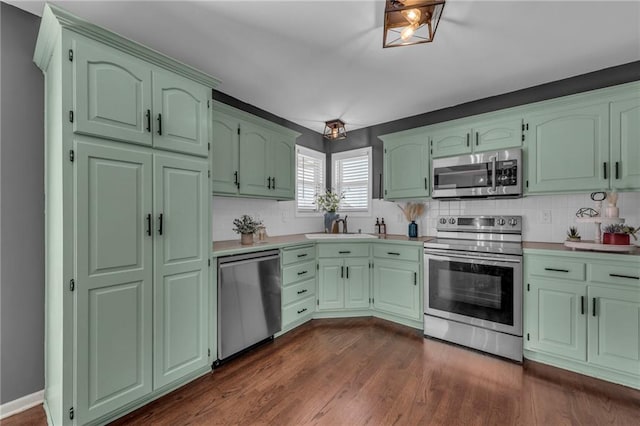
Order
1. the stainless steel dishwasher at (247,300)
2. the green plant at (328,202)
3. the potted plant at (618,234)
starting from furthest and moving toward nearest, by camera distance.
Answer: the green plant at (328,202) → the stainless steel dishwasher at (247,300) → the potted plant at (618,234)

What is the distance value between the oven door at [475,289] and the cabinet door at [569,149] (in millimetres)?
819

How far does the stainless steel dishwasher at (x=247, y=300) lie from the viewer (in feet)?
7.55

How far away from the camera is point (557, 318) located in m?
2.28

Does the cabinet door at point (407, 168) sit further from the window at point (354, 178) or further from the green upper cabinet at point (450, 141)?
the window at point (354, 178)

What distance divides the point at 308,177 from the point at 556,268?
301cm

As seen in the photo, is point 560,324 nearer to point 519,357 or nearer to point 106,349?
point 519,357

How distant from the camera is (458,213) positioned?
328cm

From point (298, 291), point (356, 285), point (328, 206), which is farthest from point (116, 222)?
point (328, 206)

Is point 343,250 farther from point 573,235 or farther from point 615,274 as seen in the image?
point 615,274

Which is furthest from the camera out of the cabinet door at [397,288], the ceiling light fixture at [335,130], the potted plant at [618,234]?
the ceiling light fixture at [335,130]

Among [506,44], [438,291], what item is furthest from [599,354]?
[506,44]

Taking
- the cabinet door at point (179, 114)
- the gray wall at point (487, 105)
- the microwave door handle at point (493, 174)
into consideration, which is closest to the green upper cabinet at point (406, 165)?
the gray wall at point (487, 105)

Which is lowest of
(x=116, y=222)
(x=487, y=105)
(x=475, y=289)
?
(x=475, y=289)

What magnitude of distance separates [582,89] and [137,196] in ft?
12.7
